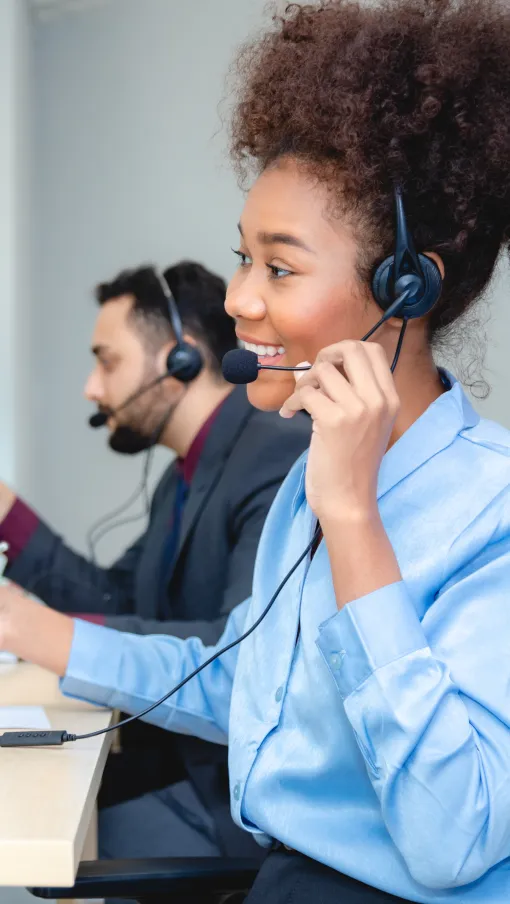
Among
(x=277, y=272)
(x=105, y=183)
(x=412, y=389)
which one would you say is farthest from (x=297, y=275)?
(x=105, y=183)

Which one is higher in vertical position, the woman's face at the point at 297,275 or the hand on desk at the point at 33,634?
the woman's face at the point at 297,275

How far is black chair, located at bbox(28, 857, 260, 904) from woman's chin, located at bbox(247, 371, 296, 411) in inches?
17.3

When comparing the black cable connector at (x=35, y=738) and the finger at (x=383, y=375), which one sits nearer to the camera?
the finger at (x=383, y=375)

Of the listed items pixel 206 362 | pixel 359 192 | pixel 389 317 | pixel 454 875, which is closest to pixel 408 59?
pixel 359 192

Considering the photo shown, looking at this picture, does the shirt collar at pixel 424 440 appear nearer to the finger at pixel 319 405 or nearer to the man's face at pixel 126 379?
the finger at pixel 319 405

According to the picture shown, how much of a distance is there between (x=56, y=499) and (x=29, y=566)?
1.03m

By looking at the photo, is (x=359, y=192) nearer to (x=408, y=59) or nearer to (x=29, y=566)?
(x=408, y=59)

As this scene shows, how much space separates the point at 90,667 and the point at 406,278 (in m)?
0.56

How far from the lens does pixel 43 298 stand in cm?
277

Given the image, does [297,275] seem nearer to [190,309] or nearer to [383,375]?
[383,375]

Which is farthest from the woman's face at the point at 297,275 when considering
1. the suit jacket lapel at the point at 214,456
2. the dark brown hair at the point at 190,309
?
the dark brown hair at the point at 190,309

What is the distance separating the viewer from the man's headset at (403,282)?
2.66 ft

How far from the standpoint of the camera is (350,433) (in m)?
0.72

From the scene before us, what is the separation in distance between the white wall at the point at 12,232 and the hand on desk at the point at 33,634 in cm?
145
